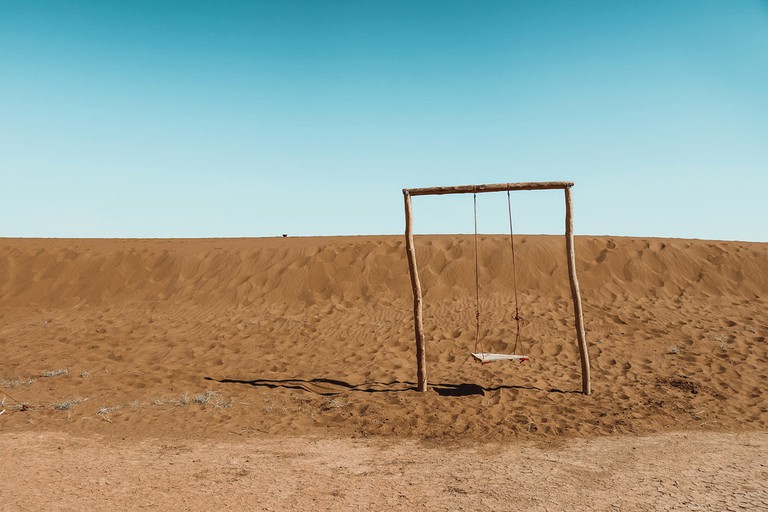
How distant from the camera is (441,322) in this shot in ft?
45.0

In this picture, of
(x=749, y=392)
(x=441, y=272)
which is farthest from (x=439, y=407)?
(x=441, y=272)

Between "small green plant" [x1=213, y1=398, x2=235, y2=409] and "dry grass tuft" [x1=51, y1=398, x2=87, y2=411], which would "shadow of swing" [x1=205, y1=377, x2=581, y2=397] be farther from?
"dry grass tuft" [x1=51, y1=398, x2=87, y2=411]

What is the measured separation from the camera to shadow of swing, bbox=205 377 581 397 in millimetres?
8930

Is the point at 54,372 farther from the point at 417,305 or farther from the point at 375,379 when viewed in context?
the point at 417,305

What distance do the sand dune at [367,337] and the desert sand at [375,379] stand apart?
7 cm

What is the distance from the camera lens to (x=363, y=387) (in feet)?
30.9

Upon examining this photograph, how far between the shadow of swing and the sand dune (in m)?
0.06

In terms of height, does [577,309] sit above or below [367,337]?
above

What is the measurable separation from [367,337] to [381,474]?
743 centimetres

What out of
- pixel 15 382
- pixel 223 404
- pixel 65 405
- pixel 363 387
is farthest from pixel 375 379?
pixel 15 382

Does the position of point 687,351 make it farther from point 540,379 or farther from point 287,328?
point 287,328

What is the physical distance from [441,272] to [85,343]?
1049 centimetres

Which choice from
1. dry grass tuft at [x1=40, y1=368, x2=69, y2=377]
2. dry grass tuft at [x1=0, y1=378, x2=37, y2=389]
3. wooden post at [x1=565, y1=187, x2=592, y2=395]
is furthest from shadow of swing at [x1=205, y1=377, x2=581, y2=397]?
dry grass tuft at [x1=0, y1=378, x2=37, y2=389]

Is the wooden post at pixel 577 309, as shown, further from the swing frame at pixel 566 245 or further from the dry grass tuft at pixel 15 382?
the dry grass tuft at pixel 15 382
